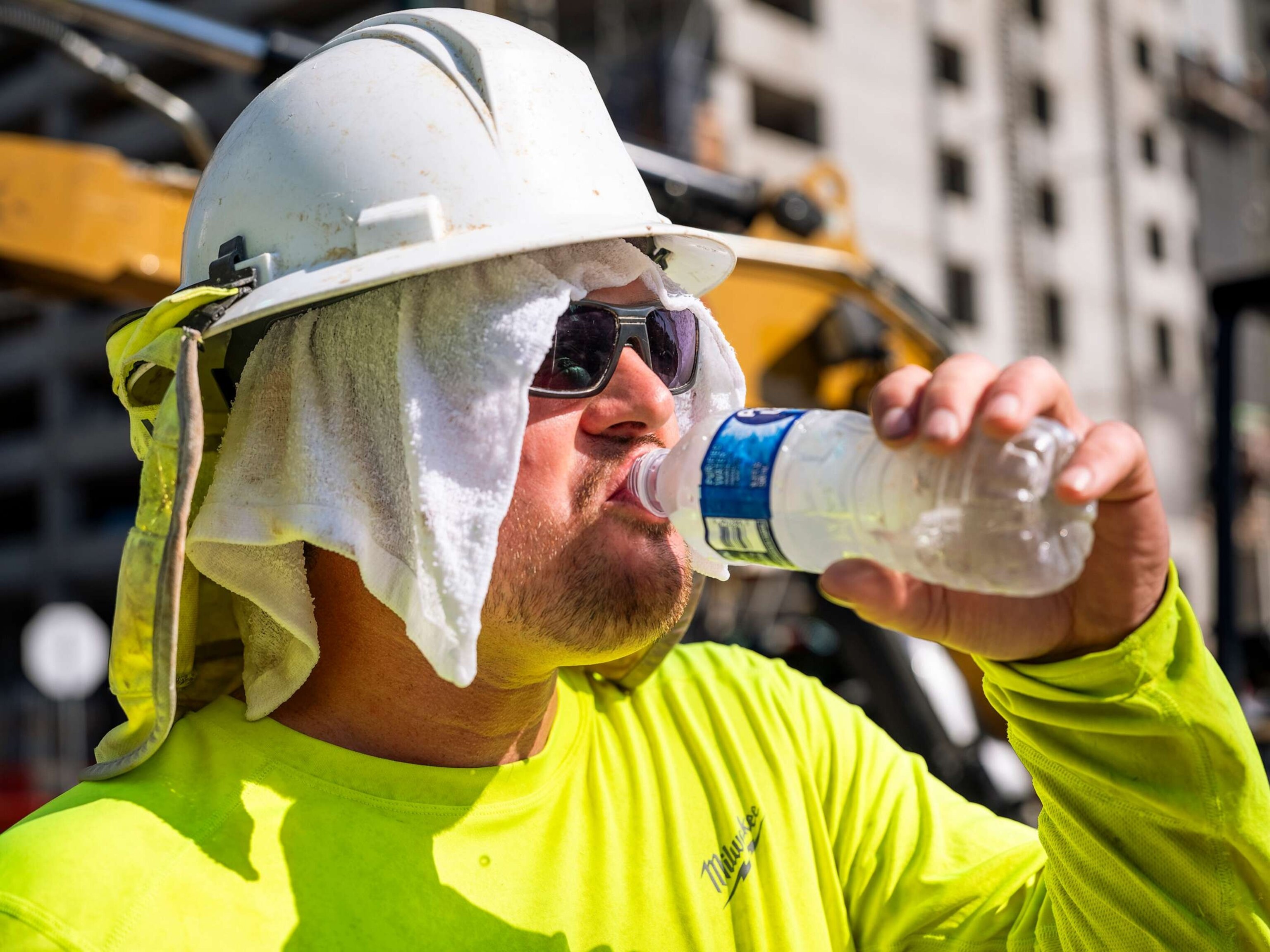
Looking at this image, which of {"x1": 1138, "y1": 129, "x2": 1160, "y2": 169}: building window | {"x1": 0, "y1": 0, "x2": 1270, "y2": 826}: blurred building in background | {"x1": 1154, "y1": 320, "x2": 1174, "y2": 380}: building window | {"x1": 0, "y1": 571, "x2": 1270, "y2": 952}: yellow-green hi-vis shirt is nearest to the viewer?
{"x1": 0, "y1": 571, "x2": 1270, "y2": 952}: yellow-green hi-vis shirt

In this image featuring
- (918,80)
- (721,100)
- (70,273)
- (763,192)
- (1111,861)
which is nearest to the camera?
(1111,861)

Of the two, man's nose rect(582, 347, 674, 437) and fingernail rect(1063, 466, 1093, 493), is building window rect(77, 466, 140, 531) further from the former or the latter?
fingernail rect(1063, 466, 1093, 493)

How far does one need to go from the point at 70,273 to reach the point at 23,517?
35349 mm

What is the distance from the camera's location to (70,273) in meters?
4.60

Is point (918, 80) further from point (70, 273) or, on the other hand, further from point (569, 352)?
point (569, 352)

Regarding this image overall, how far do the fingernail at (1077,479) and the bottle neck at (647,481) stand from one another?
77cm

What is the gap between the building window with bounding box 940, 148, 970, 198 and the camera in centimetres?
3019

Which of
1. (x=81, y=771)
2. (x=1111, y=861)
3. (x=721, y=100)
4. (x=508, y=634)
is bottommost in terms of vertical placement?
(x=1111, y=861)

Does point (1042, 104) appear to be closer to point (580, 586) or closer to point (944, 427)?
point (580, 586)

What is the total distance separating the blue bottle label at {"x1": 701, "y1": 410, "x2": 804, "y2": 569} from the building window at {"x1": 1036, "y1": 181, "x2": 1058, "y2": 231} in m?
33.4

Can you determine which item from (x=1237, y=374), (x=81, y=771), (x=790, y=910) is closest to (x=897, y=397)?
(x=790, y=910)

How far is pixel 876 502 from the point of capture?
1.71 metres

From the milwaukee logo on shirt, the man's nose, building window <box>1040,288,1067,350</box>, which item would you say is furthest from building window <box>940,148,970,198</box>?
the milwaukee logo on shirt

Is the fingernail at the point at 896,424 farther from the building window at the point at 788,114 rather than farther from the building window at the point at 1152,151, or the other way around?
the building window at the point at 1152,151
